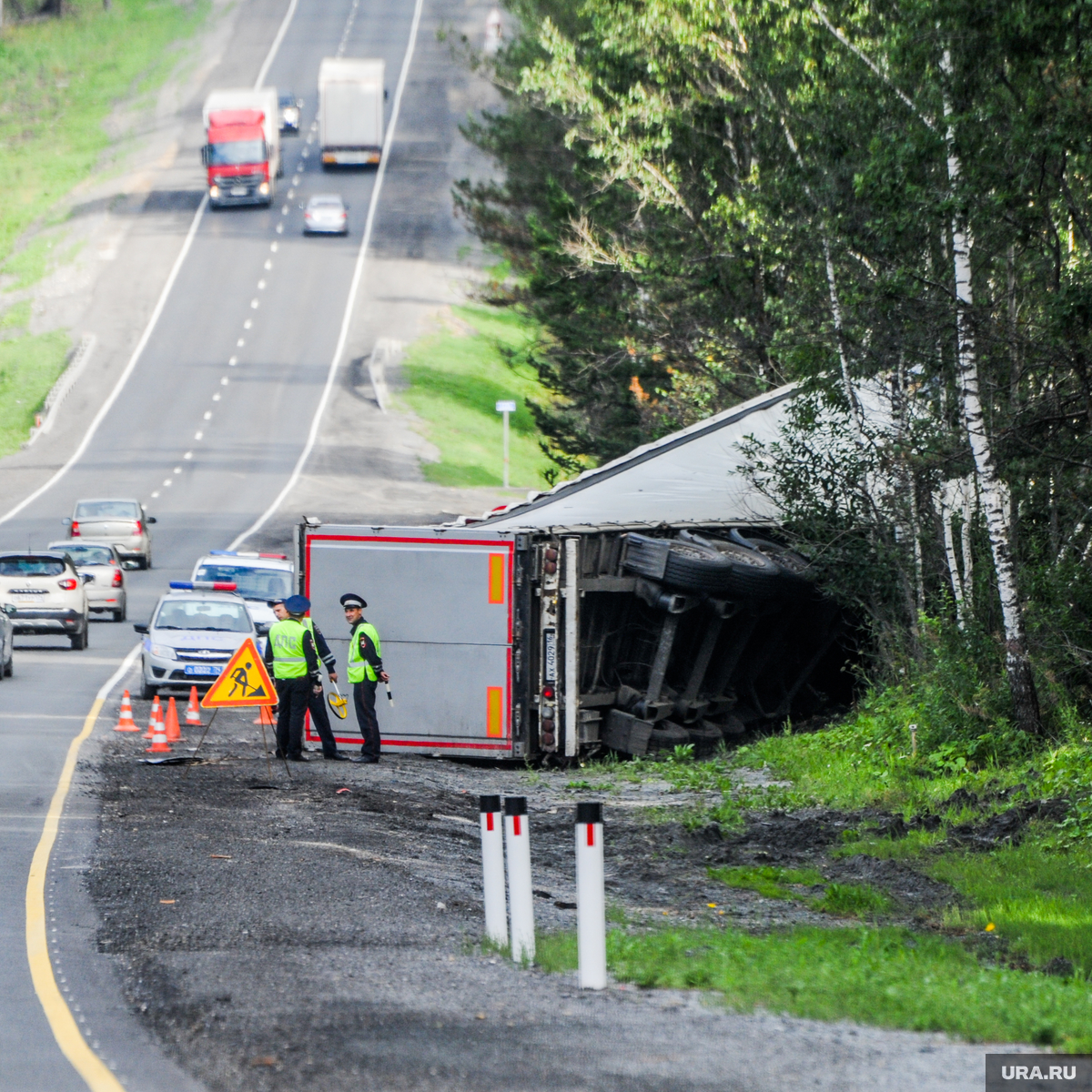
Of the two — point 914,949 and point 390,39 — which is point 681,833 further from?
point 390,39

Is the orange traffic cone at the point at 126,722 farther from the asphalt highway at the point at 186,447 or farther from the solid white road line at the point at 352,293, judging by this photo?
the solid white road line at the point at 352,293

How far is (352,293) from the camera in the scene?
71.2 meters

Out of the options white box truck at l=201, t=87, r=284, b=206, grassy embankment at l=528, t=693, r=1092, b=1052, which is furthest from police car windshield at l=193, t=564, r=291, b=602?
white box truck at l=201, t=87, r=284, b=206

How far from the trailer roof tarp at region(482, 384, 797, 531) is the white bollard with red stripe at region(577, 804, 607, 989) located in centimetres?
1211

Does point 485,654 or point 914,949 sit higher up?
point 485,654

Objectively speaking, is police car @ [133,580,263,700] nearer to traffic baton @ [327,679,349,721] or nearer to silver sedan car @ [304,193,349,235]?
traffic baton @ [327,679,349,721]

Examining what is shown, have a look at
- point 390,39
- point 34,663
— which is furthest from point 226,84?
point 34,663

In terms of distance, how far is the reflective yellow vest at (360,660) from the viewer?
17312 mm

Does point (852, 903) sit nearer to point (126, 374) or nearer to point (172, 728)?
point (172, 728)

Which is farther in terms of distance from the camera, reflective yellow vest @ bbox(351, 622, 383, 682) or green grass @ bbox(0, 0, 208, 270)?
green grass @ bbox(0, 0, 208, 270)

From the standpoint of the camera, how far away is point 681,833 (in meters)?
14.2

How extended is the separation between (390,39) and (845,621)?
92.0 metres

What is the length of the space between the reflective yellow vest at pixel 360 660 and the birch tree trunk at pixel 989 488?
20.2 feet

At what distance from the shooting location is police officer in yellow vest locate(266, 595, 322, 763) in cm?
1730
